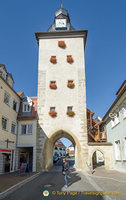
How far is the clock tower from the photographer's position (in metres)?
20.9

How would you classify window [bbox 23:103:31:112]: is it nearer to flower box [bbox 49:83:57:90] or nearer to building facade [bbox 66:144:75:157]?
flower box [bbox 49:83:57:90]

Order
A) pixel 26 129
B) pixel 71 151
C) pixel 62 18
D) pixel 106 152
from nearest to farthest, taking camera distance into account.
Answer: pixel 106 152 < pixel 26 129 < pixel 62 18 < pixel 71 151

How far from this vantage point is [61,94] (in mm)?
22828

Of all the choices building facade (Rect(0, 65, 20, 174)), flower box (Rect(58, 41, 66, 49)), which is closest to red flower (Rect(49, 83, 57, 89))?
building facade (Rect(0, 65, 20, 174))

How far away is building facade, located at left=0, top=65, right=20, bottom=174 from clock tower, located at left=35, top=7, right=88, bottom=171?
10.0 feet

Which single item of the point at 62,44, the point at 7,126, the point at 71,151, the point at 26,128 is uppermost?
the point at 62,44

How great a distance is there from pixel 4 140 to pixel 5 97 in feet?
15.6

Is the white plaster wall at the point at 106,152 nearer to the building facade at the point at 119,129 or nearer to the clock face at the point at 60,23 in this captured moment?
the building facade at the point at 119,129

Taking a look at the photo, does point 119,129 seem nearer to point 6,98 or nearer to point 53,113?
point 53,113

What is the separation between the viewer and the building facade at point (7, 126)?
1778 cm

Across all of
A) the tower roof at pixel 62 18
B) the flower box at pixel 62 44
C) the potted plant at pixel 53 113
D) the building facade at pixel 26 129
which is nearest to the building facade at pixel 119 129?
the potted plant at pixel 53 113

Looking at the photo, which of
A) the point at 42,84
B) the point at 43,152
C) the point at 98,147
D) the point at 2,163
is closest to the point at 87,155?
the point at 98,147

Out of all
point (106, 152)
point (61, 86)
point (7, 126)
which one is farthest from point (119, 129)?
point (7, 126)

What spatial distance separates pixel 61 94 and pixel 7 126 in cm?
803
